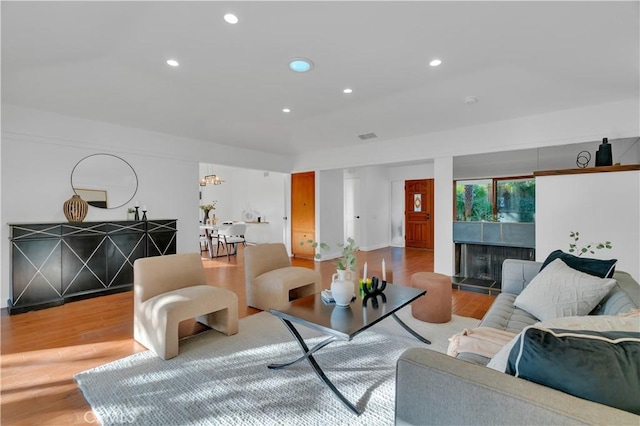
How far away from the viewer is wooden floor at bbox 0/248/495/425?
184 centimetres

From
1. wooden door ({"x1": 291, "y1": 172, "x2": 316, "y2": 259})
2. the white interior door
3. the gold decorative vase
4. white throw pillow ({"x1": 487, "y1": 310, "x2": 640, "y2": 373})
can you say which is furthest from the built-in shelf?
the gold decorative vase

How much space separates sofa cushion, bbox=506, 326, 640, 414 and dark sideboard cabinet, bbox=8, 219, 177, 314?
486cm

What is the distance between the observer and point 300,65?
3.00m

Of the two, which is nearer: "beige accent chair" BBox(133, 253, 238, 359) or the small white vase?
the small white vase

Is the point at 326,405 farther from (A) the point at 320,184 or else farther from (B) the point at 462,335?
(A) the point at 320,184

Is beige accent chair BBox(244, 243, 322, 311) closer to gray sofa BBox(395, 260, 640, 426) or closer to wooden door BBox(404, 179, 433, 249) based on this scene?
gray sofa BBox(395, 260, 640, 426)

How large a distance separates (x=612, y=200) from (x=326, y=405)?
393 centimetres

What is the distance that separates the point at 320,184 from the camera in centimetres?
685

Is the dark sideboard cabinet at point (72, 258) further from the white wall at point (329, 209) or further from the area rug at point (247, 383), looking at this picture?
the white wall at point (329, 209)

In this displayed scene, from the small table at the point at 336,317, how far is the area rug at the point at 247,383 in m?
0.13

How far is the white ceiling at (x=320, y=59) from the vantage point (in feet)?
7.27

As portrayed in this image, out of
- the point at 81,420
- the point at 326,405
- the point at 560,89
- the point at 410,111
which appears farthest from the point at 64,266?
the point at 560,89

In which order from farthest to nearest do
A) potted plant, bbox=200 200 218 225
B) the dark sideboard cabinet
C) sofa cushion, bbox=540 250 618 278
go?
potted plant, bbox=200 200 218 225 → the dark sideboard cabinet → sofa cushion, bbox=540 250 618 278

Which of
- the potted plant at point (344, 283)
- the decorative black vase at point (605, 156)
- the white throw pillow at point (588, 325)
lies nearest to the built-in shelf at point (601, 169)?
the decorative black vase at point (605, 156)
